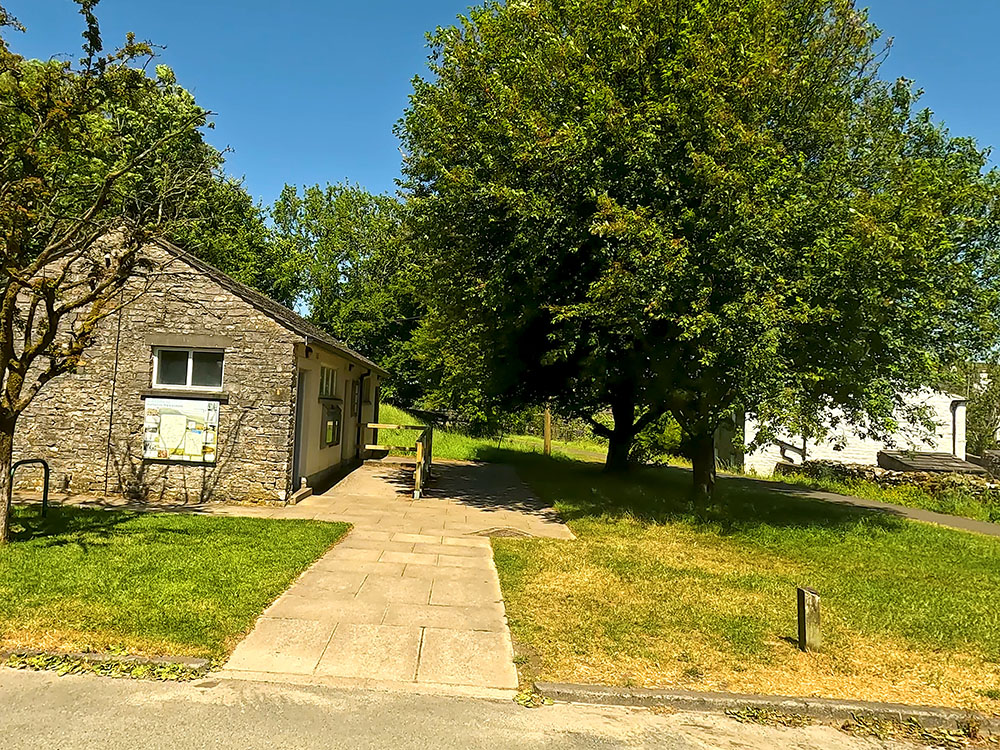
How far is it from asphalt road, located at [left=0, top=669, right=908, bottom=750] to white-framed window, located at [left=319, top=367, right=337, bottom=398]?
11757 mm

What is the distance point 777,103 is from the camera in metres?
12.3

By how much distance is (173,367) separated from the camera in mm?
13188

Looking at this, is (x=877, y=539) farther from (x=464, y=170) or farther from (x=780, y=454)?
(x=780, y=454)

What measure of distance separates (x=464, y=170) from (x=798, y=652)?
10148mm

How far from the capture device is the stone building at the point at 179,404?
12.8 m

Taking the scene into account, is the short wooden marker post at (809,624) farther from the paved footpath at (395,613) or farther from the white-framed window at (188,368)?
the white-framed window at (188,368)

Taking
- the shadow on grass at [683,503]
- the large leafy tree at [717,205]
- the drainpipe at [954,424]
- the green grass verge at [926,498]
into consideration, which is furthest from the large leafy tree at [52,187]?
the drainpipe at [954,424]

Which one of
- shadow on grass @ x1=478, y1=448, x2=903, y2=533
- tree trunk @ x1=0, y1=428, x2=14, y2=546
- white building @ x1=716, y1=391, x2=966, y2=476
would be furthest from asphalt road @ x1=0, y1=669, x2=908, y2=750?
white building @ x1=716, y1=391, x2=966, y2=476

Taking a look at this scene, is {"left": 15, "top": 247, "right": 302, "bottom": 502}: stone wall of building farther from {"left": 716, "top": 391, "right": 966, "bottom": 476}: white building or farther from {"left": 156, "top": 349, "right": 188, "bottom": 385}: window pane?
{"left": 716, "top": 391, "right": 966, "bottom": 476}: white building

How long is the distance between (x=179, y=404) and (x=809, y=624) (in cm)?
1149

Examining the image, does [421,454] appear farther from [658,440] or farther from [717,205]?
[658,440]

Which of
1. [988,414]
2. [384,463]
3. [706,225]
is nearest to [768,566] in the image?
[706,225]

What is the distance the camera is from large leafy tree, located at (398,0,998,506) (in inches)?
420

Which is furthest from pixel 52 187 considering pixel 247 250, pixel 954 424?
pixel 954 424
